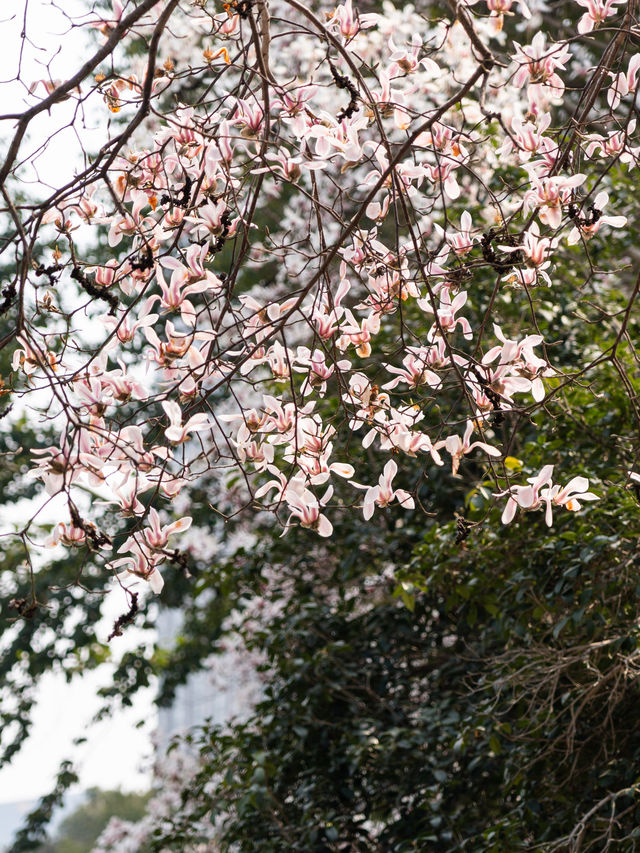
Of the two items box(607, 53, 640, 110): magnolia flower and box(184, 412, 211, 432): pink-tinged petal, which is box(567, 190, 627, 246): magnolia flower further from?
box(184, 412, 211, 432): pink-tinged petal

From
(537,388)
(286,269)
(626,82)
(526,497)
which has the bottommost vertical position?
(526,497)

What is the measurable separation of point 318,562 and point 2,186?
2.31 metres

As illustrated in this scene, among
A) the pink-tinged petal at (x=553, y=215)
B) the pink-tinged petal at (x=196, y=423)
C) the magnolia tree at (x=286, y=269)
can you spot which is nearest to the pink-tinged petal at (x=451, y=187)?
the magnolia tree at (x=286, y=269)

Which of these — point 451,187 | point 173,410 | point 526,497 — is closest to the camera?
point 173,410

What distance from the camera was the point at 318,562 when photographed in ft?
11.1

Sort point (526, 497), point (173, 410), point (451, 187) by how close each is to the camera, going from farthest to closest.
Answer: point (451, 187) < point (526, 497) < point (173, 410)

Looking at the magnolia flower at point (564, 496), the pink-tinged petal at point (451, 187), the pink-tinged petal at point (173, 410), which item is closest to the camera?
the pink-tinged petal at point (173, 410)

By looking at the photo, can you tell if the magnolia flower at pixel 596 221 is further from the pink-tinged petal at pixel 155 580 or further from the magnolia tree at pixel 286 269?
the pink-tinged petal at pixel 155 580

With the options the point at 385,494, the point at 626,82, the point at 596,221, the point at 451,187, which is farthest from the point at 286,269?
the point at 626,82

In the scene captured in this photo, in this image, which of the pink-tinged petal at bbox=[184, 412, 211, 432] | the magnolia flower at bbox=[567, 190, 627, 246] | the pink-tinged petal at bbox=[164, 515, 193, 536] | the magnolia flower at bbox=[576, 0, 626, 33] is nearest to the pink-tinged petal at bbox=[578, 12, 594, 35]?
the magnolia flower at bbox=[576, 0, 626, 33]

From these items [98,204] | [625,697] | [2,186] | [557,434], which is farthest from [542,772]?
[2,186]

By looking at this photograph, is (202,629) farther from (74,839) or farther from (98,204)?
(74,839)

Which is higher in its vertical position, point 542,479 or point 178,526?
point 542,479

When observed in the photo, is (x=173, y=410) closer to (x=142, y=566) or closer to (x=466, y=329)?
(x=142, y=566)
